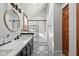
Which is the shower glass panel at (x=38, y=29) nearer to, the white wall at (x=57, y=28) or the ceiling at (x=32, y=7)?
the ceiling at (x=32, y=7)

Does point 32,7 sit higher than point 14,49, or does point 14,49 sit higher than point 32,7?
point 32,7

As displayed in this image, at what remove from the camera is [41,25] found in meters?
9.70

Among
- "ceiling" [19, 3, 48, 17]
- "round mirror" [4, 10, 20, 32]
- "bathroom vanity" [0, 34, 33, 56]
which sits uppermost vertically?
"ceiling" [19, 3, 48, 17]

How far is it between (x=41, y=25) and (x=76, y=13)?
7.23 m

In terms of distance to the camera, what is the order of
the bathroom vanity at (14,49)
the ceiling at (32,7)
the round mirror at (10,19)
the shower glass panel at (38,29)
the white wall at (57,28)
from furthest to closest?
the shower glass panel at (38,29)
the ceiling at (32,7)
the white wall at (57,28)
the round mirror at (10,19)
the bathroom vanity at (14,49)

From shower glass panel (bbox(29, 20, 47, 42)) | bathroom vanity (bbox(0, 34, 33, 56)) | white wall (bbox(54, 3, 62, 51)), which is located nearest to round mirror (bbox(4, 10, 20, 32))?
bathroom vanity (bbox(0, 34, 33, 56))

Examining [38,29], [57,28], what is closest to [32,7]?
[38,29]

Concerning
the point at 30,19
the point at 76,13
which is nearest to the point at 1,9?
the point at 76,13

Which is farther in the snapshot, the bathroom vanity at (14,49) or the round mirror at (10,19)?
the round mirror at (10,19)

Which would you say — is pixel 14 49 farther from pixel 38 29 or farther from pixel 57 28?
pixel 38 29

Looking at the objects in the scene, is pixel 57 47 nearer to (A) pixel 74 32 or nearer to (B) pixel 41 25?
(A) pixel 74 32

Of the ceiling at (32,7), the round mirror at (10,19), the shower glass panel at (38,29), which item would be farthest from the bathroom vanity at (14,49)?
the shower glass panel at (38,29)

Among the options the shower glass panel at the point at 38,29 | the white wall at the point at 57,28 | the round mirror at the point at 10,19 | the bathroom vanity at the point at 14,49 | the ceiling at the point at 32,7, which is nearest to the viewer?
the bathroom vanity at the point at 14,49

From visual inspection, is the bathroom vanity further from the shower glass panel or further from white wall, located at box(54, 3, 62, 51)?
the shower glass panel
